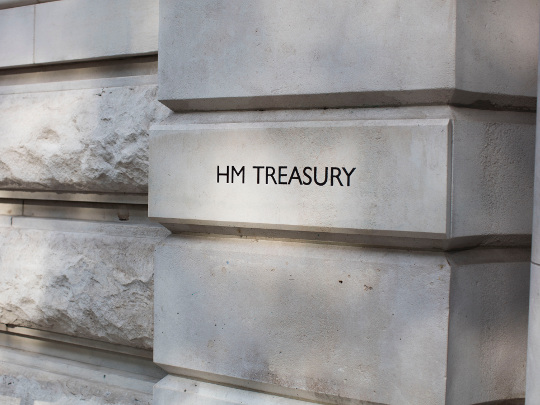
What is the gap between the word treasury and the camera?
215 centimetres

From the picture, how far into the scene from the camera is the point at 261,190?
2.29 meters

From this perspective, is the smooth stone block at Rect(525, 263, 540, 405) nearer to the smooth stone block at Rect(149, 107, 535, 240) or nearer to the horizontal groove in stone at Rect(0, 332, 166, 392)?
the smooth stone block at Rect(149, 107, 535, 240)

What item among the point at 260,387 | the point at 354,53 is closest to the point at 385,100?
the point at 354,53

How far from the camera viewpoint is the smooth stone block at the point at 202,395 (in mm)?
2381

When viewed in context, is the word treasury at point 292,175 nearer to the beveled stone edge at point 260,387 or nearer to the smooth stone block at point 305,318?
the smooth stone block at point 305,318

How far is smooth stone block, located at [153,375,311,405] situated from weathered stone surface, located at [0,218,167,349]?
1.38 ft

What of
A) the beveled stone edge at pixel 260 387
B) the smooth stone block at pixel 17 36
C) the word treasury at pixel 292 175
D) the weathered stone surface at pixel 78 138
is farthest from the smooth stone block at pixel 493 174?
the smooth stone block at pixel 17 36

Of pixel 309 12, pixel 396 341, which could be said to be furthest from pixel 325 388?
pixel 309 12

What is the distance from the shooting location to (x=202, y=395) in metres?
2.49

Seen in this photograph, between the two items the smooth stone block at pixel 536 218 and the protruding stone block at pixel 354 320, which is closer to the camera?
the smooth stone block at pixel 536 218

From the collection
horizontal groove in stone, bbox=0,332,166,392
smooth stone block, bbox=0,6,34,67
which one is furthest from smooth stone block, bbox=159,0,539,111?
horizontal groove in stone, bbox=0,332,166,392

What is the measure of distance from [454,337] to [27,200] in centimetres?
270

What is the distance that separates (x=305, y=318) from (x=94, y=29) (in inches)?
80.0

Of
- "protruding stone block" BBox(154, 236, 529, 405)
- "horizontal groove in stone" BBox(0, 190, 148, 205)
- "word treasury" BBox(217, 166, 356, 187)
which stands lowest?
"protruding stone block" BBox(154, 236, 529, 405)
